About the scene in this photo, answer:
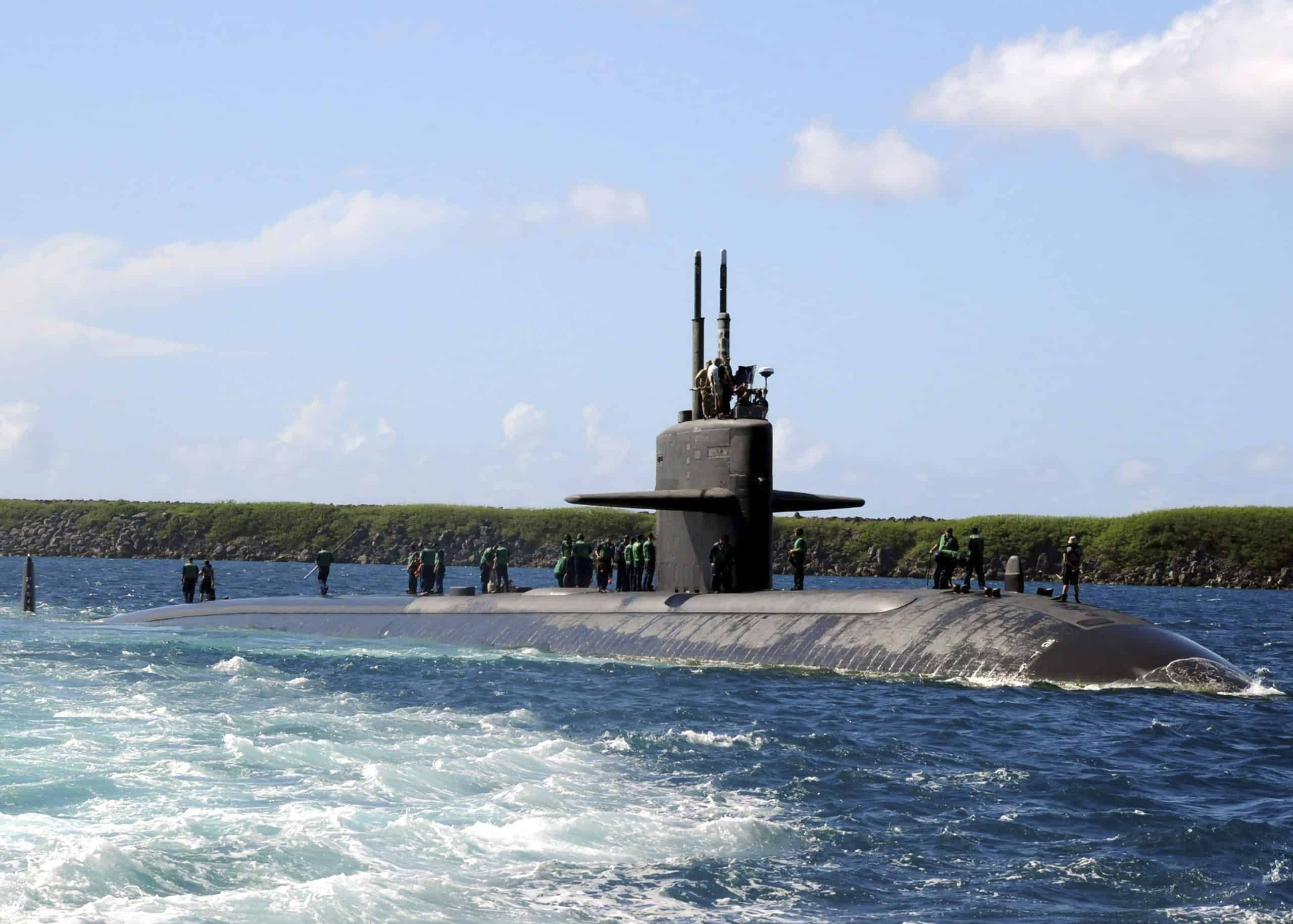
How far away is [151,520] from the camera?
103750 mm

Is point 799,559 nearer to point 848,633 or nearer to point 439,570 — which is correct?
point 848,633

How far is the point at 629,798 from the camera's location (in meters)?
13.1

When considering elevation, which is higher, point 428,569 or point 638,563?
point 638,563

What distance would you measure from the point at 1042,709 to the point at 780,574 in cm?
6437

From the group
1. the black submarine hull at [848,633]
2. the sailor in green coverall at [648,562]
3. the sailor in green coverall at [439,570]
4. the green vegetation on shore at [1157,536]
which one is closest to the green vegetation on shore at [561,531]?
the green vegetation on shore at [1157,536]

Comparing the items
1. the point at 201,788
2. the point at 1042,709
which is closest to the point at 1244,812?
the point at 1042,709

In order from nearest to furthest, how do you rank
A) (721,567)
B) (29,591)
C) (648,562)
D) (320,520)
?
(721,567), (648,562), (29,591), (320,520)

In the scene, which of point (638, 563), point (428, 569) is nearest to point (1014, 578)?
point (638, 563)

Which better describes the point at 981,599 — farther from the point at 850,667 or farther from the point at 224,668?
the point at 224,668

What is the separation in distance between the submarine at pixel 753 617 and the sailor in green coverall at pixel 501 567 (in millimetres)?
2080

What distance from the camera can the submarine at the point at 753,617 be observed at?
20375mm

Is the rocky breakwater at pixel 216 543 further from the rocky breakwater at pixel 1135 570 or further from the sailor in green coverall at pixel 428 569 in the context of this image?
the sailor in green coverall at pixel 428 569

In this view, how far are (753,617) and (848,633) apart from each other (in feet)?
6.14

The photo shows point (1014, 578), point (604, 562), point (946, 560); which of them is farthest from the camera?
point (604, 562)
